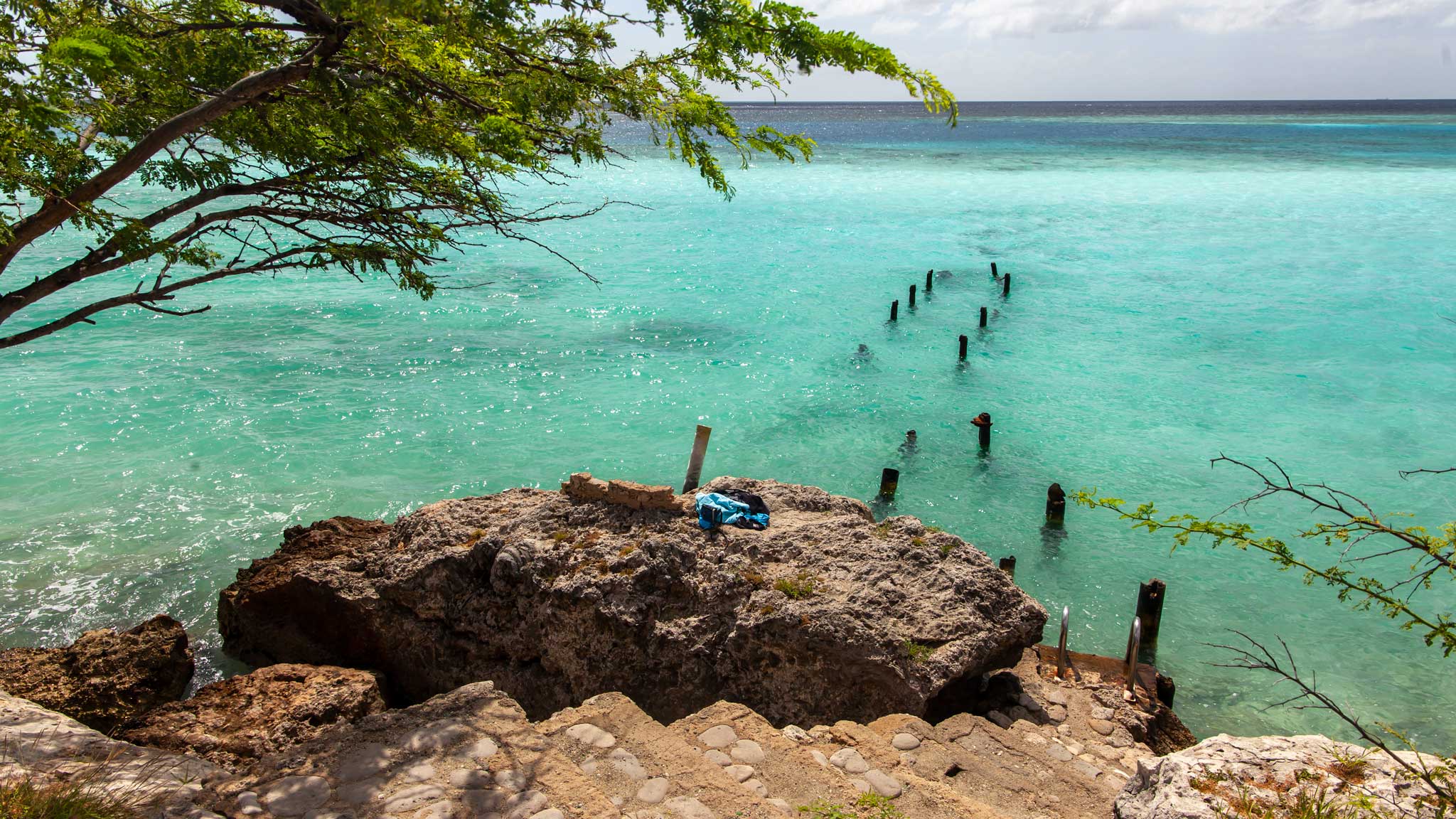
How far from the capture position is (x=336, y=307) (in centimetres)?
2483

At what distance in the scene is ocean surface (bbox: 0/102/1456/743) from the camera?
1157cm

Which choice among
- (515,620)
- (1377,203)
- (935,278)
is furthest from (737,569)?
(1377,203)

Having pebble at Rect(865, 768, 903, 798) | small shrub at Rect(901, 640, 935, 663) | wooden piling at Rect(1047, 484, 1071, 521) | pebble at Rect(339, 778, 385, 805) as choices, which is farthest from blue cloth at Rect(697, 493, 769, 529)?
wooden piling at Rect(1047, 484, 1071, 521)

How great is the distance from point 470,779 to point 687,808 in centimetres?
129

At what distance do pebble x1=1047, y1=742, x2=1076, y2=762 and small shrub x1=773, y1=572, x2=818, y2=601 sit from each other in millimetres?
2185

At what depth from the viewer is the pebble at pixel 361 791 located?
16.8 feet

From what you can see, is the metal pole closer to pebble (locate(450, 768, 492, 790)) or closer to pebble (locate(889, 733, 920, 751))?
pebble (locate(889, 733, 920, 751))

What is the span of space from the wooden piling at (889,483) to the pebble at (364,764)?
30.6 feet

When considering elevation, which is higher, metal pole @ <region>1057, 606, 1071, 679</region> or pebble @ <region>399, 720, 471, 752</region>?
pebble @ <region>399, 720, 471, 752</region>

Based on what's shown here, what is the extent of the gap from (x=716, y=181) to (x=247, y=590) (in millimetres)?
6388

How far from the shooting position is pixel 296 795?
5094 millimetres

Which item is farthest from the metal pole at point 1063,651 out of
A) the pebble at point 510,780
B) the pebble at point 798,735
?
the pebble at point 510,780

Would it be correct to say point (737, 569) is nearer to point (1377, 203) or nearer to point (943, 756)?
point (943, 756)

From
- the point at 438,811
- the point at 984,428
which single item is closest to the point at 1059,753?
the point at 438,811
